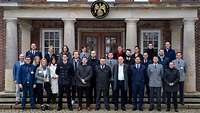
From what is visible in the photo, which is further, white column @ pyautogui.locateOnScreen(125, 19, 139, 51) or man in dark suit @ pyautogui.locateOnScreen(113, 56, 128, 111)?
white column @ pyautogui.locateOnScreen(125, 19, 139, 51)

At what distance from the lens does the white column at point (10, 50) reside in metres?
21.0

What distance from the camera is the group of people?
1808 centimetres

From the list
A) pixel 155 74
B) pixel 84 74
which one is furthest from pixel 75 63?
pixel 155 74

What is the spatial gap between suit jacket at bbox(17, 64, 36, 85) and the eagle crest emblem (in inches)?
157

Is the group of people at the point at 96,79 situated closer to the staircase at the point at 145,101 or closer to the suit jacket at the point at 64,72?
the suit jacket at the point at 64,72

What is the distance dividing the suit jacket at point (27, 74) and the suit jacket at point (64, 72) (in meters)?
0.91

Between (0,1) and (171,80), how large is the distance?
762 cm

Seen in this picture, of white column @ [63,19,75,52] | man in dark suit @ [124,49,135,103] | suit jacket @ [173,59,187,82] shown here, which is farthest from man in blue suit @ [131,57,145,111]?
white column @ [63,19,75,52]

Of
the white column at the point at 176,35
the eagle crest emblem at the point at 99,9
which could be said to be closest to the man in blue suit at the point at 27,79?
the eagle crest emblem at the point at 99,9

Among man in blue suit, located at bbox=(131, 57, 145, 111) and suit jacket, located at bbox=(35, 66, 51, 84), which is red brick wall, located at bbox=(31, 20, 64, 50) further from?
man in blue suit, located at bbox=(131, 57, 145, 111)

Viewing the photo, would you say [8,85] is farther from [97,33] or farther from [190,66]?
[190,66]

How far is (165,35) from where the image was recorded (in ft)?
77.8

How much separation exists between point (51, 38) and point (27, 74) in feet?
19.3

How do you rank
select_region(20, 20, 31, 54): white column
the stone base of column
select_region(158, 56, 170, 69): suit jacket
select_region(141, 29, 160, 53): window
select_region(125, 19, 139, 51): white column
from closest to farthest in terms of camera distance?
select_region(158, 56, 170, 69): suit jacket
the stone base of column
select_region(125, 19, 139, 51): white column
select_region(20, 20, 31, 54): white column
select_region(141, 29, 160, 53): window
